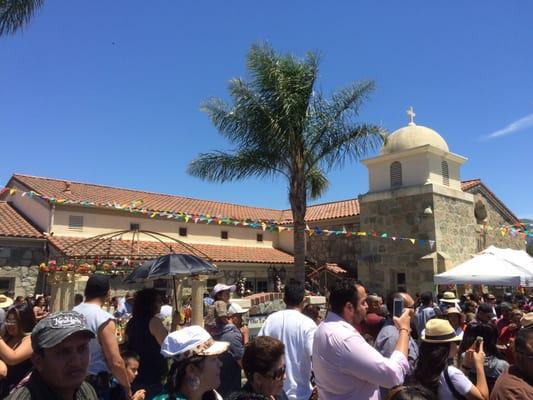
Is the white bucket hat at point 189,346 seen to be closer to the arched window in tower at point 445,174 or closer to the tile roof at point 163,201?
the arched window in tower at point 445,174

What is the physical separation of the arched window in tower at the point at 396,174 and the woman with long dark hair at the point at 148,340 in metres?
14.4

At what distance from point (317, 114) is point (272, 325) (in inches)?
334

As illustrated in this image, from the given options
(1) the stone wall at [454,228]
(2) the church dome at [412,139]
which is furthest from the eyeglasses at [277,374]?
(2) the church dome at [412,139]

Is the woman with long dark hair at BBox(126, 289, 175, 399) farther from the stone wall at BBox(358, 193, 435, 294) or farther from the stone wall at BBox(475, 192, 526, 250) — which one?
the stone wall at BBox(475, 192, 526, 250)

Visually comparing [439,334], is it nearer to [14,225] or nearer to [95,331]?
[95,331]

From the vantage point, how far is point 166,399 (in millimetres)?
2346

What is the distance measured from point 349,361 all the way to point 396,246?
1481cm

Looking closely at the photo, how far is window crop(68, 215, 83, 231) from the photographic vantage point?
17125mm

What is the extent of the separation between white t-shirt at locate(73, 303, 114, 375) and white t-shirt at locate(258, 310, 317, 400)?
1345 millimetres

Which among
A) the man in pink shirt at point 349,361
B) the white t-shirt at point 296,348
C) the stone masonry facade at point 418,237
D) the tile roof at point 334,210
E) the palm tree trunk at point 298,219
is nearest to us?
the man in pink shirt at point 349,361

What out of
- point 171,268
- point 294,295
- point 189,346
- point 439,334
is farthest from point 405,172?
point 189,346

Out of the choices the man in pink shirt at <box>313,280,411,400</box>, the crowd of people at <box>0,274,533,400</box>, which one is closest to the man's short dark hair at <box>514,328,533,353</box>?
the crowd of people at <box>0,274,533,400</box>

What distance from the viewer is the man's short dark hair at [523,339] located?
276 cm

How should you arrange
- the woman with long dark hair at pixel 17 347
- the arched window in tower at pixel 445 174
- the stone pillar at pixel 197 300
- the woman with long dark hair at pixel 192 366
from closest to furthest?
the woman with long dark hair at pixel 192 366, the woman with long dark hair at pixel 17 347, the stone pillar at pixel 197 300, the arched window in tower at pixel 445 174
